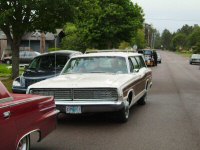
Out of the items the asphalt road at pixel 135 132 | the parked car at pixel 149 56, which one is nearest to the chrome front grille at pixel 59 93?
the asphalt road at pixel 135 132

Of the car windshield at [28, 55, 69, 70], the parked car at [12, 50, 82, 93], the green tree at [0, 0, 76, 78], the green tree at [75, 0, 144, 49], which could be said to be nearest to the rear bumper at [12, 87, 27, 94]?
the parked car at [12, 50, 82, 93]

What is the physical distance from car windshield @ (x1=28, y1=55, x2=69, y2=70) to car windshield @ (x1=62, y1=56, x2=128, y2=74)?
3.70m

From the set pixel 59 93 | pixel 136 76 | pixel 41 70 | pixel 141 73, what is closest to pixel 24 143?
pixel 59 93

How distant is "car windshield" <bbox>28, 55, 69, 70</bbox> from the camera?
15570mm

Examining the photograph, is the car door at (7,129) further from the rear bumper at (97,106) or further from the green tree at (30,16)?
the green tree at (30,16)

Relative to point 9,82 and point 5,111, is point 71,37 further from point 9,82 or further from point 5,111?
point 5,111

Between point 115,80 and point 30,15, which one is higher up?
point 30,15

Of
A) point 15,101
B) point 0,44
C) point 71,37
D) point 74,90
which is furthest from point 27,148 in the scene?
point 0,44

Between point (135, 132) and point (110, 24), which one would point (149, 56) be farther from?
point (135, 132)

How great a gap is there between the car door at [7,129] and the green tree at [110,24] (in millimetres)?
31800

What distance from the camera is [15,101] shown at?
604 centimetres

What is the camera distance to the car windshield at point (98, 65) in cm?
1143

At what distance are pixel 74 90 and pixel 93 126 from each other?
2.91 ft

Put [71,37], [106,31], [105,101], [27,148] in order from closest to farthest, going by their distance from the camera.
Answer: [27,148]
[105,101]
[106,31]
[71,37]
